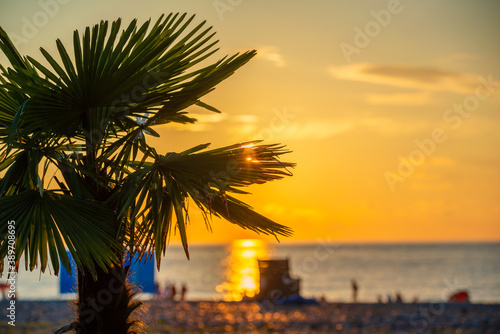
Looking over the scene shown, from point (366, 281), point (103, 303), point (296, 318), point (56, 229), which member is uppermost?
point (366, 281)

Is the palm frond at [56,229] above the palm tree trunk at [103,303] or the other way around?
above

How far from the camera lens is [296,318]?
21.3 metres

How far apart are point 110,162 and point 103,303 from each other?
1.17 metres

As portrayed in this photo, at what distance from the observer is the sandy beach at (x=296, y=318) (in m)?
18.6

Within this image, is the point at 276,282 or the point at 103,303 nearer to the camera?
the point at 103,303

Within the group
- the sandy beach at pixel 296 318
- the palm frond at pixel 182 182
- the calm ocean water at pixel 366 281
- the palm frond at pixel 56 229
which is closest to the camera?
the palm frond at pixel 56 229

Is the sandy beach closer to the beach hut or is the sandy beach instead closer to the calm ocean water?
the beach hut

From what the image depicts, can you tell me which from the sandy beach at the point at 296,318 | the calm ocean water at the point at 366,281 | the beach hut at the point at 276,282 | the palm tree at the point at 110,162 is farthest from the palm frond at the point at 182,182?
the calm ocean water at the point at 366,281

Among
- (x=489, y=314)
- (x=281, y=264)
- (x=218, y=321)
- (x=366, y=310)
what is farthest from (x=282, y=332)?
(x=281, y=264)

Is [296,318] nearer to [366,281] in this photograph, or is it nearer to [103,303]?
[103,303]

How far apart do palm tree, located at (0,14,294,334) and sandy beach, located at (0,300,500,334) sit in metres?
11.3

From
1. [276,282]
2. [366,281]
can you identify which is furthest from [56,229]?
[366,281]

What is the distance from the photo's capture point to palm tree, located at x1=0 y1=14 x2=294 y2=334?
16.6ft

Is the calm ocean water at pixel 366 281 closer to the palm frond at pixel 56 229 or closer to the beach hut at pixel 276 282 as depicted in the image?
the beach hut at pixel 276 282
